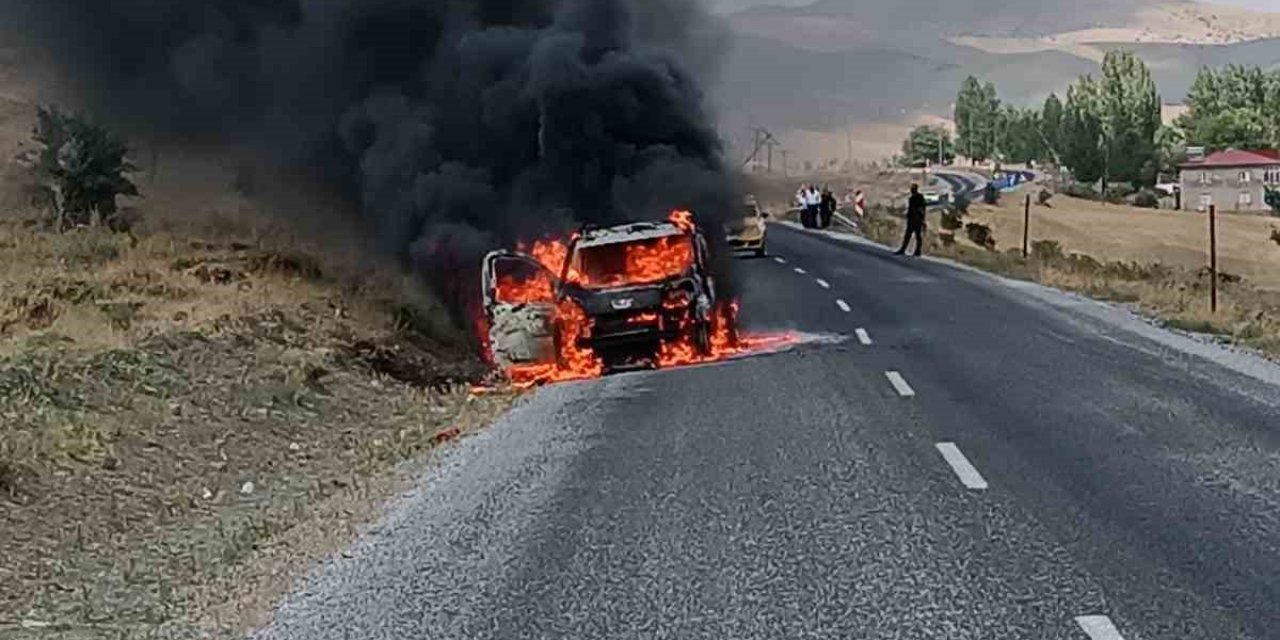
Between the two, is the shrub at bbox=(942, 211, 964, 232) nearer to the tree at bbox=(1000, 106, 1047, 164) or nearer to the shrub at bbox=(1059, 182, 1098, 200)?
the shrub at bbox=(1059, 182, 1098, 200)

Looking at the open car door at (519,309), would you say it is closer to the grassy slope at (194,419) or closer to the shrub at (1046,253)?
the grassy slope at (194,419)

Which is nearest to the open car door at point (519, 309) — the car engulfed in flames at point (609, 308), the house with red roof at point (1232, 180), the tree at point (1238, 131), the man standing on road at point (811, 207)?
the car engulfed in flames at point (609, 308)

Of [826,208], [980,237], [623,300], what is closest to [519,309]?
[623,300]

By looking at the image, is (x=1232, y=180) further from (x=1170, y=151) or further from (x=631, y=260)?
(x=631, y=260)

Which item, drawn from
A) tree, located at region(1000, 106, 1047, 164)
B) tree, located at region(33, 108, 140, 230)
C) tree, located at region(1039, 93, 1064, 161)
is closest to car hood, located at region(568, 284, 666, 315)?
tree, located at region(33, 108, 140, 230)

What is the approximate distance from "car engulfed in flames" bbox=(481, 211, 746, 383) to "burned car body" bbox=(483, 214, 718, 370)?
0.4 inches

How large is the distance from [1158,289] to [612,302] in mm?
14218

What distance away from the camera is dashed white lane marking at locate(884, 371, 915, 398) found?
14.3 metres

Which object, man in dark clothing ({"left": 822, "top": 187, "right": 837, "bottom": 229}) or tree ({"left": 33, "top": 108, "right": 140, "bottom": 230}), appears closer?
tree ({"left": 33, "top": 108, "right": 140, "bottom": 230})

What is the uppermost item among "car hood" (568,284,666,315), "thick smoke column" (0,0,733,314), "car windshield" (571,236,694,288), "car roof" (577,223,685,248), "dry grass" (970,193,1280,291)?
"thick smoke column" (0,0,733,314)

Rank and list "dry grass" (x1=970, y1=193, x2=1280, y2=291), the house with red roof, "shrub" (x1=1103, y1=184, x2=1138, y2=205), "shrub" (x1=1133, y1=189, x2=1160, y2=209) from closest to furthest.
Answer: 1. "dry grass" (x1=970, y1=193, x2=1280, y2=291)
2. "shrub" (x1=1133, y1=189, x2=1160, y2=209)
3. "shrub" (x1=1103, y1=184, x2=1138, y2=205)
4. the house with red roof

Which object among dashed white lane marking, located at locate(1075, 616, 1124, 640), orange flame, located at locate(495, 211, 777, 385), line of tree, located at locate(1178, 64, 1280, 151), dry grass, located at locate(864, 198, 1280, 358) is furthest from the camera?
line of tree, located at locate(1178, 64, 1280, 151)

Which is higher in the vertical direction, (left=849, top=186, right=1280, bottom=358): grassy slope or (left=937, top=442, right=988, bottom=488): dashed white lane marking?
(left=937, top=442, right=988, bottom=488): dashed white lane marking

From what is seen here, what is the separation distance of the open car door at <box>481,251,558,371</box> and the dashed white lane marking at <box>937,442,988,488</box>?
809 centimetres
